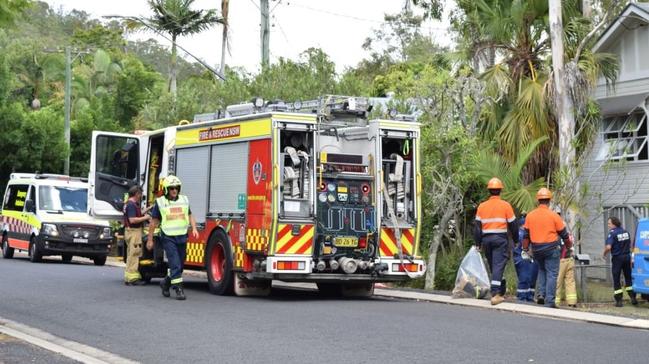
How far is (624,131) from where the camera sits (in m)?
21.6

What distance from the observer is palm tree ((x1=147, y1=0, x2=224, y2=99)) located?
3244 cm

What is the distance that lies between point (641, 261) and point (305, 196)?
550cm

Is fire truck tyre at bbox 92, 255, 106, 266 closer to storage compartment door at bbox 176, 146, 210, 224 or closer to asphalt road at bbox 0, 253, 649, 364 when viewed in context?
storage compartment door at bbox 176, 146, 210, 224

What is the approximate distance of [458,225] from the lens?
19094 mm

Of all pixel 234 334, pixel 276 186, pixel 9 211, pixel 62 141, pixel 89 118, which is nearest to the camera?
pixel 234 334

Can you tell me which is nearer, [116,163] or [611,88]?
[116,163]

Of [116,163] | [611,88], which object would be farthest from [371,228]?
[611,88]

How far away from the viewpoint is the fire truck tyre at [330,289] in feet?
53.2

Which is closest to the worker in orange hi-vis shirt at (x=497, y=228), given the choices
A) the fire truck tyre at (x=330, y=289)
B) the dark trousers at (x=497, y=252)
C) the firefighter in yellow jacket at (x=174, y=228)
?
the dark trousers at (x=497, y=252)

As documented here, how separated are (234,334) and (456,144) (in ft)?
27.8

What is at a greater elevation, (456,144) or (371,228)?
(456,144)

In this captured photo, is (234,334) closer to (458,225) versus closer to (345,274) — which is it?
(345,274)

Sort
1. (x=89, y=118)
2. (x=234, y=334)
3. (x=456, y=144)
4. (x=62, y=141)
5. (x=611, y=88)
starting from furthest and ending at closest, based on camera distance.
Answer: (x=89, y=118) < (x=62, y=141) < (x=611, y=88) < (x=456, y=144) < (x=234, y=334)

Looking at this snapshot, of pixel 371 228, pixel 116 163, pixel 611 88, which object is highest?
pixel 611 88
